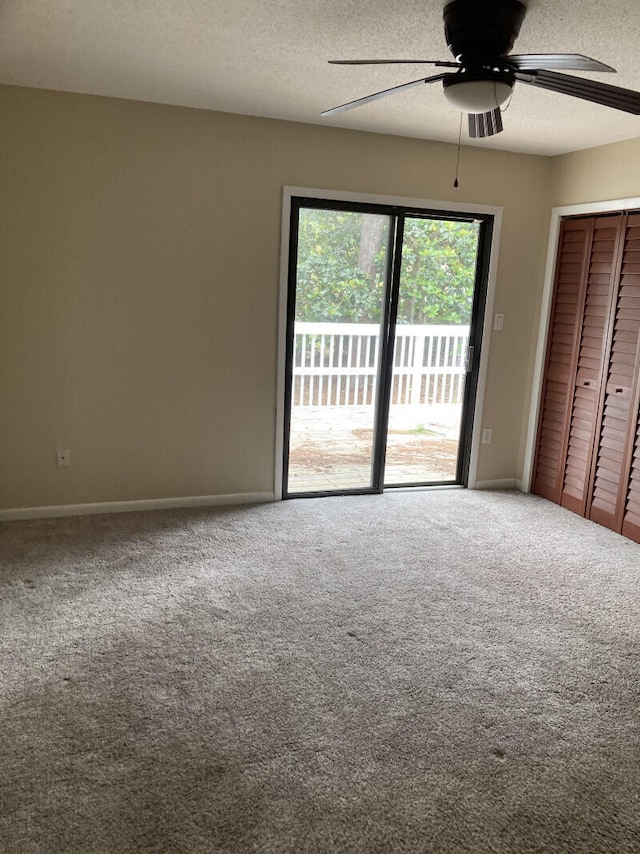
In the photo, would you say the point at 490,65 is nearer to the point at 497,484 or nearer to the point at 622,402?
the point at 622,402

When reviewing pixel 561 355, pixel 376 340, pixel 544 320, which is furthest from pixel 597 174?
pixel 376 340

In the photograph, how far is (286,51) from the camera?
108 inches

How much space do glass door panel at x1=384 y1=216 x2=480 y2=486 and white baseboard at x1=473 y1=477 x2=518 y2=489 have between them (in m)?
0.16

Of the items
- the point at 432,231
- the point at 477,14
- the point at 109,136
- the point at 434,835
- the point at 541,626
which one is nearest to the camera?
the point at 434,835

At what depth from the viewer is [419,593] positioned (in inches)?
126

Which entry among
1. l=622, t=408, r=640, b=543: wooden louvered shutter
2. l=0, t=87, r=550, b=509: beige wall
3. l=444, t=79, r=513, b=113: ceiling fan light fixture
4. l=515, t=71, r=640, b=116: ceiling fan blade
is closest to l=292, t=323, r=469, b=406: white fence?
l=0, t=87, r=550, b=509: beige wall

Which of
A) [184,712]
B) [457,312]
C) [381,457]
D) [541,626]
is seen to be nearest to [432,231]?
[457,312]

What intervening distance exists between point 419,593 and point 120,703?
1.47 m

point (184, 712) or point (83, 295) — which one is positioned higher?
point (83, 295)

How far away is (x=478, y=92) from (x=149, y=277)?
2.29 metres

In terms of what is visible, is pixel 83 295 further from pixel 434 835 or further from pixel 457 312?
pixel 434 835

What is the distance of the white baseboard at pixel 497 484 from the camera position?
495 cm

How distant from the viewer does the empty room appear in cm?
203

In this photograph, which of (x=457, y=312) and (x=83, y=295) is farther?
(x=457, y=312)
